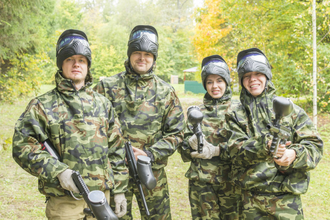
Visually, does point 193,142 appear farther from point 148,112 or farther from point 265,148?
point 265,148

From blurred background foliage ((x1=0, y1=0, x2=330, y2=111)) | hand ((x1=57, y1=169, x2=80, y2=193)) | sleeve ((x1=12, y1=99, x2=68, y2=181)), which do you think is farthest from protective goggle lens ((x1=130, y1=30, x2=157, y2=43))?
blurred background foliage ((x1=0, y1=0, x2=330, y2=111))

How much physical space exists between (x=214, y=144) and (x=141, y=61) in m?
1.39

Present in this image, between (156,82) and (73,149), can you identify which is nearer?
(73,149)

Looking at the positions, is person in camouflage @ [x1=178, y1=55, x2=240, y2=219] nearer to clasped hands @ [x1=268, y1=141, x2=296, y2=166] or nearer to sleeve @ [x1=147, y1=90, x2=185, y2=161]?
sleeve @ [x1=147, y1=90, x2=185, y2=161]

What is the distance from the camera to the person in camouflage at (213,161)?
3.61 m

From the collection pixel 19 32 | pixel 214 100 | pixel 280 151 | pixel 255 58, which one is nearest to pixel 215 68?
pixel 214 100

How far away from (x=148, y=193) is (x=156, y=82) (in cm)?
139

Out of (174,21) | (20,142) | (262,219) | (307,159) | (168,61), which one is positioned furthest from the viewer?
(174,21)

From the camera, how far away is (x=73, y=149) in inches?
104

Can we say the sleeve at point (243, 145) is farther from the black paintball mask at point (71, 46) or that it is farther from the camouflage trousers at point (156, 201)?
the black paintball mask at point (71, 46)

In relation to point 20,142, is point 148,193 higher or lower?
lower

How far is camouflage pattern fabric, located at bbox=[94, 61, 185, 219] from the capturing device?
11.5ft

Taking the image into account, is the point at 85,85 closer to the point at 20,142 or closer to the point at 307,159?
the point at 20,142

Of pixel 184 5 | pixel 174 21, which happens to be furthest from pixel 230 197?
pixel 184 5
